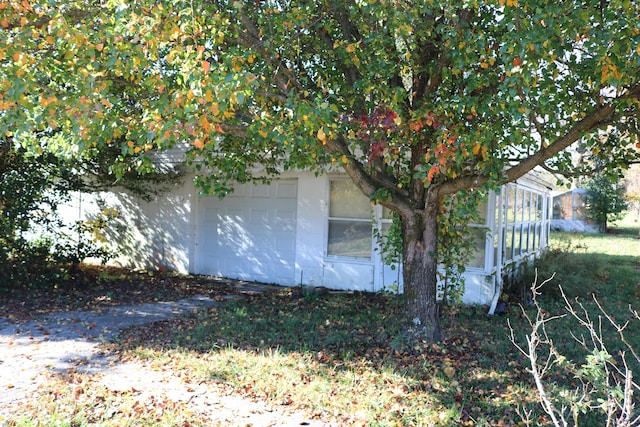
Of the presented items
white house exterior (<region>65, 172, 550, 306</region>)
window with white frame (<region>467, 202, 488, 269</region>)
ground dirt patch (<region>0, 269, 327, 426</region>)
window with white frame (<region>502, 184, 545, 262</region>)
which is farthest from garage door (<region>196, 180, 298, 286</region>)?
window with white frame (<region>502, 184, 545, 262</region>)

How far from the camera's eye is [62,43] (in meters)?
5.16

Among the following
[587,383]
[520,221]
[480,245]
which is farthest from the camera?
[520,221]

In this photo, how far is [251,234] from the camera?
11.2m

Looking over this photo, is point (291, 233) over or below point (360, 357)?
over

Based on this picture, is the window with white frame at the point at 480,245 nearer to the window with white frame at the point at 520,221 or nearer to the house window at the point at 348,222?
the window with white frame at the point at 520,221

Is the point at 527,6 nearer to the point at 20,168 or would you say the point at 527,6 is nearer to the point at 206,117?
the point at 206,117

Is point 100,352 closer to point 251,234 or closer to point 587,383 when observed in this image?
point 587,383

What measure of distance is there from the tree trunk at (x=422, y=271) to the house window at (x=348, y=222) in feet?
11.0

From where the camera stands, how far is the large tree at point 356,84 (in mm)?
4676

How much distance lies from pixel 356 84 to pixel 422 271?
237 centimetres

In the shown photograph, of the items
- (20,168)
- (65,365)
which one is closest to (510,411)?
(65,365)

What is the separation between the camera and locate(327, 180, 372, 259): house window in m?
9.75

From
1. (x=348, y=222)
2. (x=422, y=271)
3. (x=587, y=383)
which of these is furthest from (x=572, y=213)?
(x=587, y=383)

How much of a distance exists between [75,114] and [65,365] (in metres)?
2.66
